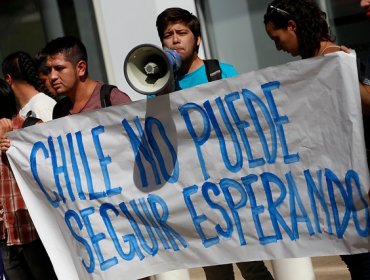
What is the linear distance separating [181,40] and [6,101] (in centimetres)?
102

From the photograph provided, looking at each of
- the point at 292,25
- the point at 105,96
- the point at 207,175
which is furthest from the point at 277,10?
the point at 105,96

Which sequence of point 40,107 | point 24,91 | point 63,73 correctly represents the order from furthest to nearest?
point 24,91
point 40,107
point 63,73

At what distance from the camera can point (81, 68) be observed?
5246 mm

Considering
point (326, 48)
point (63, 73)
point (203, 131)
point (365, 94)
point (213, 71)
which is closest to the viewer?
point (365, 94)

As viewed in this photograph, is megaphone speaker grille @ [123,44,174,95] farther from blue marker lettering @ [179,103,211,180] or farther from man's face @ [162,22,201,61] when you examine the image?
man's face @ [162,22,201,61]

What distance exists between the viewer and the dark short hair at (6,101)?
17.8 ft

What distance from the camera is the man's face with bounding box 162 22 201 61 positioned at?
507cm

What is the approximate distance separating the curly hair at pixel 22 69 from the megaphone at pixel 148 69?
1.33 metres

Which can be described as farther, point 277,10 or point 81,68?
point 81,68

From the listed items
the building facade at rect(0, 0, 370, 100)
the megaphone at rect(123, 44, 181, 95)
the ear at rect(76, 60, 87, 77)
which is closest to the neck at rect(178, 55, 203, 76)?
the megaphone at rect(123, 44, 181, 95)

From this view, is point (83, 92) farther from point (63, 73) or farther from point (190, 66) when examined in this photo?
point (190, 66)

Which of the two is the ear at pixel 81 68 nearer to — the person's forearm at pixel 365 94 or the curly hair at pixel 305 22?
the curly hair at pixel 305 22

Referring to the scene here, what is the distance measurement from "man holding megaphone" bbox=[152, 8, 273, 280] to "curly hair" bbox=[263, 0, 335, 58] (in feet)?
2.30

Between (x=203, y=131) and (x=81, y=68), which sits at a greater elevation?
(x=81, y=68)
